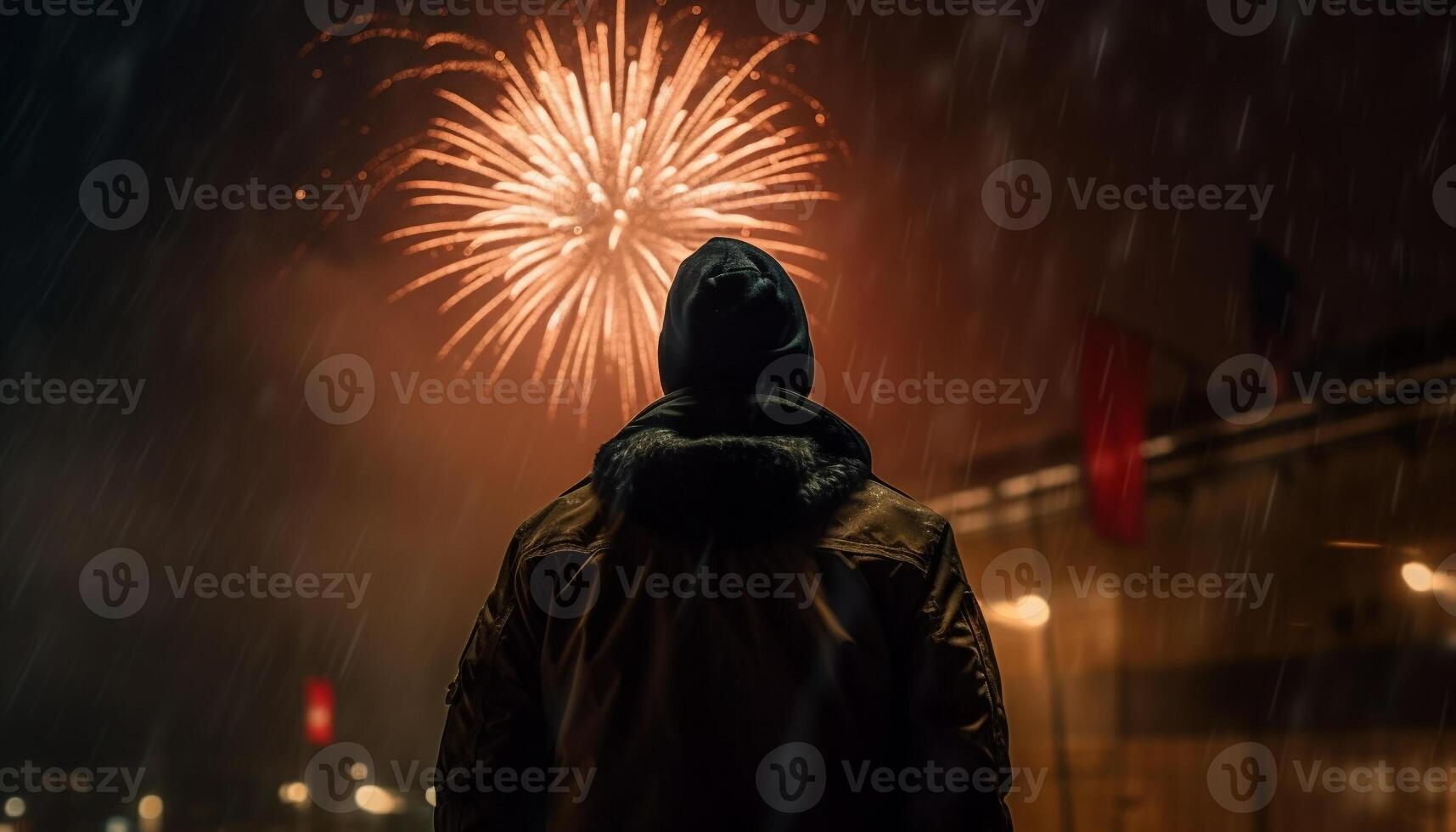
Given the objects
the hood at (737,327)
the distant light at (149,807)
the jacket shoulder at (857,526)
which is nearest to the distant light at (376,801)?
the distant light at (149,807)

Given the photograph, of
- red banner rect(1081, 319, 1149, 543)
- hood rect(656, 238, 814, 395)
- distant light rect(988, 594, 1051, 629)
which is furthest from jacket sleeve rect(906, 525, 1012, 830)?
distant light rect(988, 594, 1051, 629)

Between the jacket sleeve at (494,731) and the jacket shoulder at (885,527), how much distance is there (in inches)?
28.6

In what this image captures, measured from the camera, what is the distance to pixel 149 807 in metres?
52.4

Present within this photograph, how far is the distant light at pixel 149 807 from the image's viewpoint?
50062 millimetres

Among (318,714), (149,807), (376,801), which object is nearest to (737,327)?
(376,801)

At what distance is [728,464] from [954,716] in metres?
0.67

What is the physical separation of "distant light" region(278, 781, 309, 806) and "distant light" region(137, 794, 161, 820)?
6.27 meters

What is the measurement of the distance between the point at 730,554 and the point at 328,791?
A: 60.4 m

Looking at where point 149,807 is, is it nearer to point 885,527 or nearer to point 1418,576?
point 1418,576

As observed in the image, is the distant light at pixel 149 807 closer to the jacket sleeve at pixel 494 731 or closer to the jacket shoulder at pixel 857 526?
the jacket sleeve at pixel 494 731

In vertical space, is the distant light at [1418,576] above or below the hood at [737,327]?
above

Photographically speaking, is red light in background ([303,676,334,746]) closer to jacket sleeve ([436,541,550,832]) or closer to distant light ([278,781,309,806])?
distant light ([278,781,309,806])

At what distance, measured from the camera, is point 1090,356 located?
17141mm

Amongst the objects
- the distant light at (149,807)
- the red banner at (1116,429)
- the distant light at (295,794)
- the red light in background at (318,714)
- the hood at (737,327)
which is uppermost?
the red banner at (1116,429)
